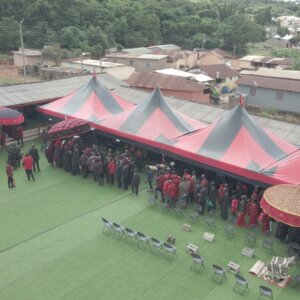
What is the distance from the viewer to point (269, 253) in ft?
31.8

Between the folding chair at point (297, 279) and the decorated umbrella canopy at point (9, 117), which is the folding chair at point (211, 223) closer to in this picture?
the folding chair at point (297, 279)

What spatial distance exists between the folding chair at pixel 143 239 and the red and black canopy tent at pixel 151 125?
4.19m

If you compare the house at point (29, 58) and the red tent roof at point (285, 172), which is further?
the house at point (29, 58)

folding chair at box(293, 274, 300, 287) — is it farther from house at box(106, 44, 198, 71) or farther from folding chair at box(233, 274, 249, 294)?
house at box(106, 44, 198, 71)

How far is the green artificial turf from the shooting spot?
27.2 ft

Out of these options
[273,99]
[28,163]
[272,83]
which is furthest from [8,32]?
[28,163]

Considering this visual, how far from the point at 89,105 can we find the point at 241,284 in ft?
33.8

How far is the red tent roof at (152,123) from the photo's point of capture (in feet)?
45.3

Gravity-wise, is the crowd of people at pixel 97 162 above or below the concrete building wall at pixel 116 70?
below

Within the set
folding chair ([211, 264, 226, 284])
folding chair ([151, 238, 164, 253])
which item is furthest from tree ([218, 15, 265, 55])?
folding chair ([211, 264, 226, 284])

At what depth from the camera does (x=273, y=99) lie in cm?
3005

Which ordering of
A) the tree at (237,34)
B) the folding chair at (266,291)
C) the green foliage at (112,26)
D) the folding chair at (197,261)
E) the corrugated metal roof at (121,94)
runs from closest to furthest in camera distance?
the folding chair at (266,291), the folding chair at (197,261), the corrugated metal roof at (121,94), the green foliage at (112,26), the tree at (237,34)

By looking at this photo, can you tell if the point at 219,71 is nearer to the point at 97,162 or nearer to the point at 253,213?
the point at 97,162

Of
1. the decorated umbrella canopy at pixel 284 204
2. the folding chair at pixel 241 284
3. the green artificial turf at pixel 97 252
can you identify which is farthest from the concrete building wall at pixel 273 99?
the folding chair at pixel 241 284
